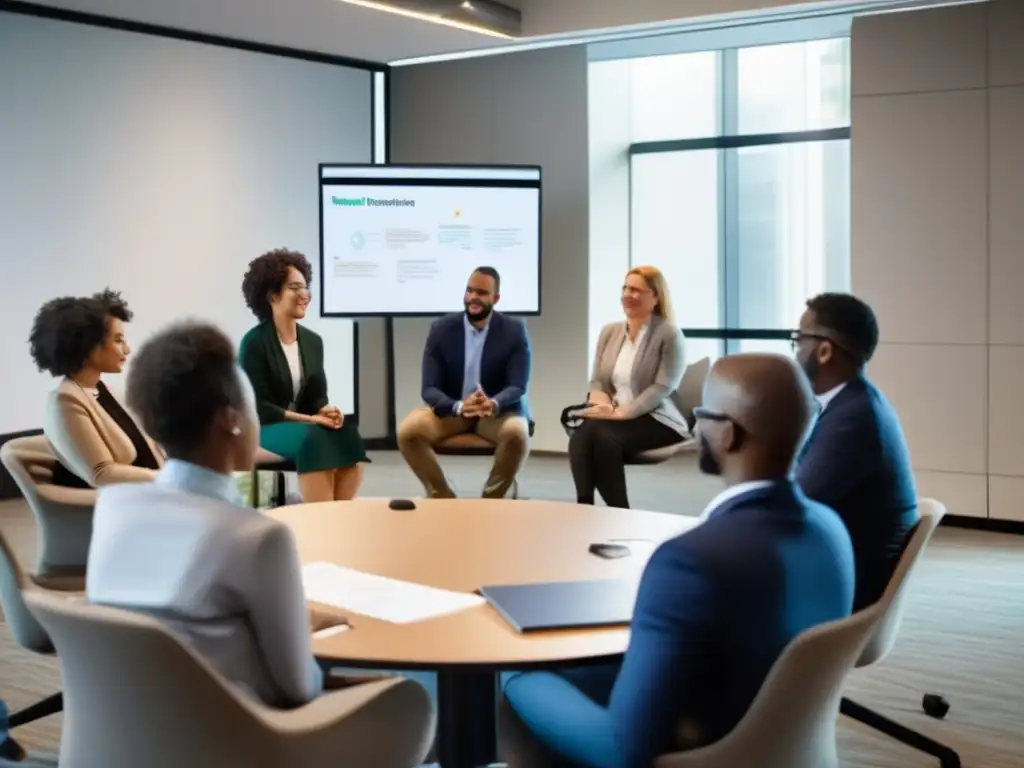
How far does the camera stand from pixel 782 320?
980 cm

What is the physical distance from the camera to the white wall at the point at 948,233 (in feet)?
22.4

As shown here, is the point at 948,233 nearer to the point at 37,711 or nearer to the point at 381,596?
the point at 381,596

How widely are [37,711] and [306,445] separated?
2.21 meters

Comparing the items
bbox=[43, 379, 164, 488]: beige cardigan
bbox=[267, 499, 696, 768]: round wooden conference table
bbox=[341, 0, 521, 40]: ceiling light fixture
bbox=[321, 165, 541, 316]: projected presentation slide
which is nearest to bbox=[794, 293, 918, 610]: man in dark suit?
bbox=[267, 499, 696, 768]: round wooden conference table

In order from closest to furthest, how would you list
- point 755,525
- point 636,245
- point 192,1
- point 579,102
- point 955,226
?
point 755,525 < point 955,226 < point 192,1 < point 579,102 < point 636,245

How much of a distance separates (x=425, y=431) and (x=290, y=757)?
4.41 meters

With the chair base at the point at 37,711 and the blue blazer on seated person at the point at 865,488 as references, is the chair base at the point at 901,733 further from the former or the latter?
the chair base at the point at 37,711

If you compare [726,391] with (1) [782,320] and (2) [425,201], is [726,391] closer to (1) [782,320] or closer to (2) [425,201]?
(2) [425,201]

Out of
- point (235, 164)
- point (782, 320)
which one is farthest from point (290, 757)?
point (782, 320)

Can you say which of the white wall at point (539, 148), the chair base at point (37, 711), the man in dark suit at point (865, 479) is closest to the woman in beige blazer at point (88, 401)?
the chair base at point (37, 711)

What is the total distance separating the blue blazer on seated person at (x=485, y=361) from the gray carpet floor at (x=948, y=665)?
1508 mm

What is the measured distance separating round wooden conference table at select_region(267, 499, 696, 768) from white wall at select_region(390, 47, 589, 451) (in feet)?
18.9

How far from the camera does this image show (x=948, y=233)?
22.9 feet

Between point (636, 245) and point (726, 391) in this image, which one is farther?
point (636, 245)
